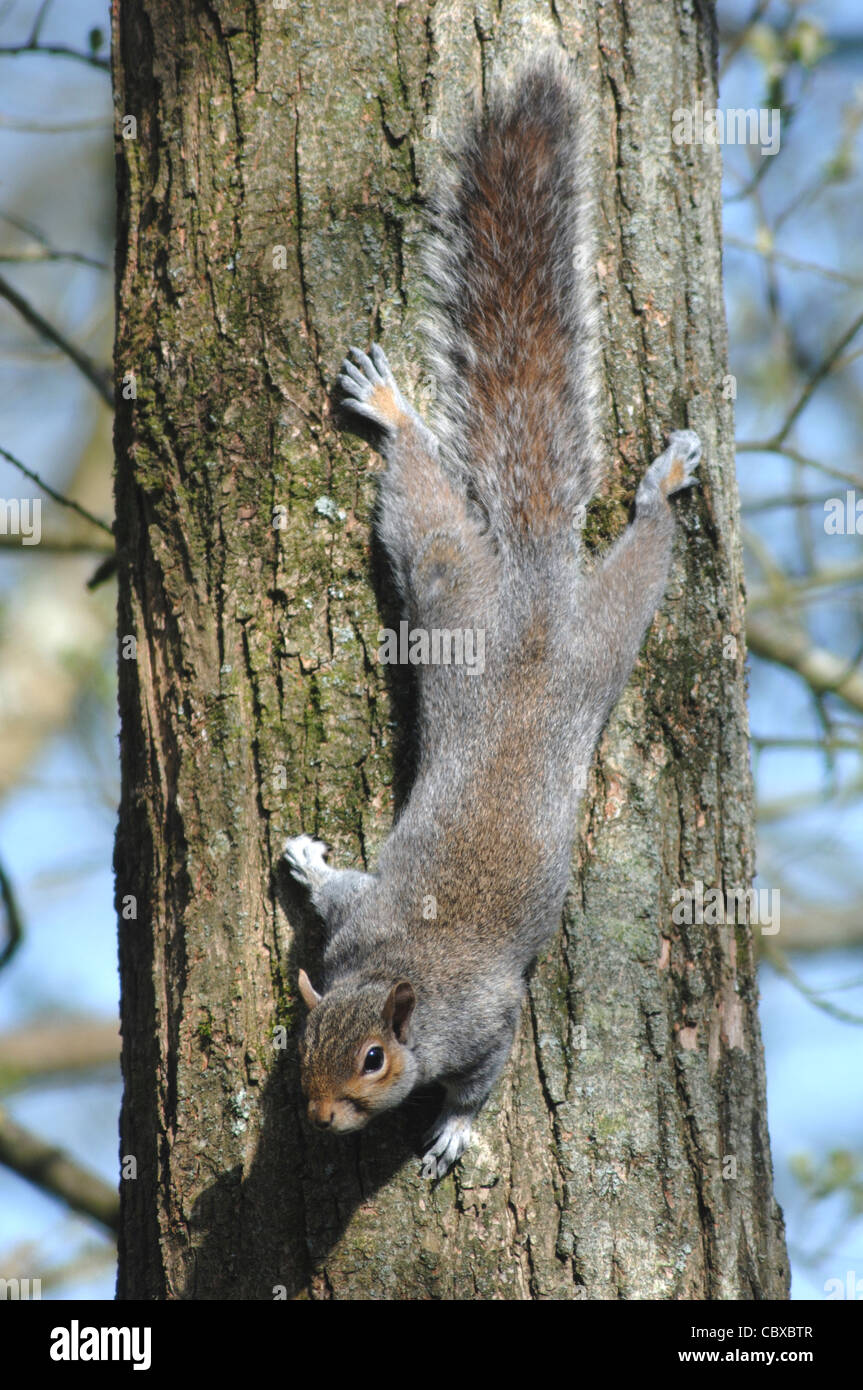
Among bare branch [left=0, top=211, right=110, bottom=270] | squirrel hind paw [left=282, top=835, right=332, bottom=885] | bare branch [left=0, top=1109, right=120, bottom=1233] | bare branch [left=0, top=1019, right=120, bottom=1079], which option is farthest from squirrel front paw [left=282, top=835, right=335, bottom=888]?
bare branch [left=0, top=1019, right=120, bottom=1079]

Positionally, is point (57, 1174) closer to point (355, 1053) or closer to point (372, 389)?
point (355, 1053)

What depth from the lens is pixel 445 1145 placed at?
2225 millimetres

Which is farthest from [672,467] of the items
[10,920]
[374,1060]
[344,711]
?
[10,920]

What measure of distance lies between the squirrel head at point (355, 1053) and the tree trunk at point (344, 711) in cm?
8

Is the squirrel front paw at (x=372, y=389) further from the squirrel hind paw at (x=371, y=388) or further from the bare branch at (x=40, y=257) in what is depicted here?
the bare branch at (x=40, y=257)

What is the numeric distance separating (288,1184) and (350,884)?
0.54 meters

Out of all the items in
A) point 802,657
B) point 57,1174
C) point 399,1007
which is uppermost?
point 802,657

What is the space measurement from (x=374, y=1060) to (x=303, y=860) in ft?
1.31

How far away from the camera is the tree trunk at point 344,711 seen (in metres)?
2.19

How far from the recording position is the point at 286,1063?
7.45ft

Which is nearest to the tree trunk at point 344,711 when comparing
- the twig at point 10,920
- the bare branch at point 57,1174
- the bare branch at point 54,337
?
the bare branch at point 54,337

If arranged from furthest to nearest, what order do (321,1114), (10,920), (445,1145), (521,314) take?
(10,920) < (521,314) < (445,1145) < (321,1114)

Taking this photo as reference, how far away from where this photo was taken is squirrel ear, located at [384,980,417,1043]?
7.73 ft
